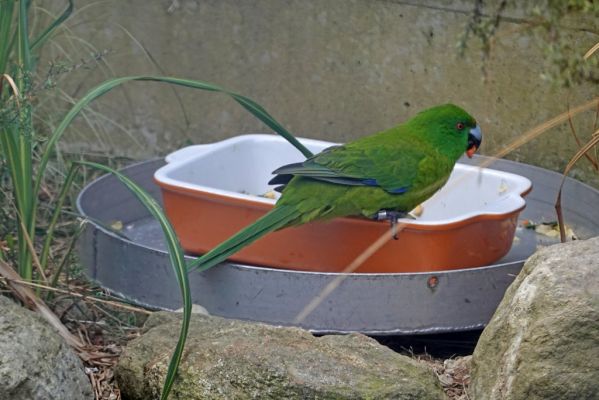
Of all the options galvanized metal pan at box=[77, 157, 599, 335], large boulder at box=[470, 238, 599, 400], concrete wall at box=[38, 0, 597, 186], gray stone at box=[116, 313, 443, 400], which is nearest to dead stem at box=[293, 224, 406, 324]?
galvanized metal pan at box=[77, 157, 599, 335]

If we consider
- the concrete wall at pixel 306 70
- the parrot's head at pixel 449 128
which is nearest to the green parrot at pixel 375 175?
the parrot's head at pixel 449 128

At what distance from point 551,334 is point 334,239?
0.97 metres

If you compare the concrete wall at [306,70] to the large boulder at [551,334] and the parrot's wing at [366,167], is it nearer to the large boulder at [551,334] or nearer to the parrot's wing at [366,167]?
the parrot's wing at [366,167]

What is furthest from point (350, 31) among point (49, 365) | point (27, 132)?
point (49, 365)

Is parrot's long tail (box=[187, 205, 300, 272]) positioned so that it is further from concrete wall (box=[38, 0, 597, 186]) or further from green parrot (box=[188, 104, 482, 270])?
concrete wall (box=[38, 0, 597, 186])

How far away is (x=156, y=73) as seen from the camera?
4141mm

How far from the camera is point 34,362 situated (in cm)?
213

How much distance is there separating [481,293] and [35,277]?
1.17m

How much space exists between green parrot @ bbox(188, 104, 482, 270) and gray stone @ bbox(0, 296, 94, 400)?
24.3 inches

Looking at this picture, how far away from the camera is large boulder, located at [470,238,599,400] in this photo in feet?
6.59

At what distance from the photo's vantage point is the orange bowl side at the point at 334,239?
280 cm

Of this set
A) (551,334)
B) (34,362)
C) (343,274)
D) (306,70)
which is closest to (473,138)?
(343,274)

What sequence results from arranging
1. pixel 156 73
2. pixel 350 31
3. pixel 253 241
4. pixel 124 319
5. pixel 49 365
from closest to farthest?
pixel 49 365 < pixel 253 241 < pixel 124 319 < pixel 350 31 < pixel 156 73

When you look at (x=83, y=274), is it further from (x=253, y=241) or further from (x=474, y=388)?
(x=474, y=388)
